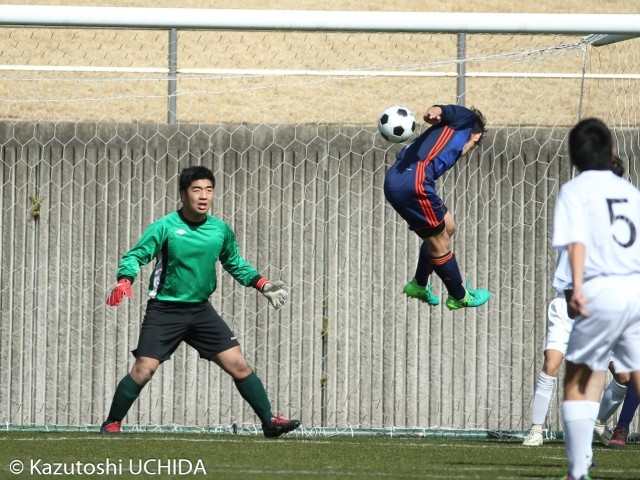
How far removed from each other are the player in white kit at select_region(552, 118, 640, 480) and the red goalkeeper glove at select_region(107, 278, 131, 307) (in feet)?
11.0

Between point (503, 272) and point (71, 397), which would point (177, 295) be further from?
point (503, 272)

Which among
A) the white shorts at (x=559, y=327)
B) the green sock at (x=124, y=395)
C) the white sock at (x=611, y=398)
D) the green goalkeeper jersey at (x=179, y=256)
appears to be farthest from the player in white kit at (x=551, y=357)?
the green sock at (x=124, y=395)

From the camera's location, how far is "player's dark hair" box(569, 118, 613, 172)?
18.6 ft

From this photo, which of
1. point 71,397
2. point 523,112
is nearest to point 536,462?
point 71,397

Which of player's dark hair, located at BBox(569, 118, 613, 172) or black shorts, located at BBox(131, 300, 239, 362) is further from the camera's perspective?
black shorts, located at BBox(131, 300, 239, 362)

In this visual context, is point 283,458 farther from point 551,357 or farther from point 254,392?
point 551,357

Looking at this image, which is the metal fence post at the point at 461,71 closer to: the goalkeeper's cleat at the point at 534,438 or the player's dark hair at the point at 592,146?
the goalkeeper's cleat at the point at 534,438

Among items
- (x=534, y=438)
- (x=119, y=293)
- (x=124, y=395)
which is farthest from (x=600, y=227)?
(x=124, y=395)

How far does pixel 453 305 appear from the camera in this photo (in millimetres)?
8922

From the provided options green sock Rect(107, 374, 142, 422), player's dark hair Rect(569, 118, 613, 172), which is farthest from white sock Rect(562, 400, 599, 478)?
green sock Rect(107, 374, 142, 422)

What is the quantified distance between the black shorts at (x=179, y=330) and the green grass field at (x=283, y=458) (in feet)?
2.03

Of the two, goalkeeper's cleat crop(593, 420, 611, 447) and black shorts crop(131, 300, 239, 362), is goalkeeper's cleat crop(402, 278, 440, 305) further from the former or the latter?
goalkeeper's cleat crop(593, 420, 611, 447)

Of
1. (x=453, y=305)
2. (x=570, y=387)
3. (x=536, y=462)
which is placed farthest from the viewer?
(x=453, y=305)

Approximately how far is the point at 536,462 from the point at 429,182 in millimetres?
2081
